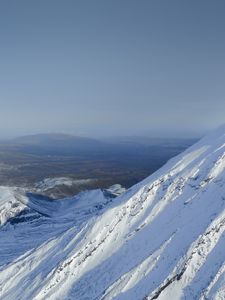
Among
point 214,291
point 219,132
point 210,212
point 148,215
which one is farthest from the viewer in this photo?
point 219,132

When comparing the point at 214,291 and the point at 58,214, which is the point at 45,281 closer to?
the point at 214,291

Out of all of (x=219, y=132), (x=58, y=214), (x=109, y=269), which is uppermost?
(x=219, y=132)

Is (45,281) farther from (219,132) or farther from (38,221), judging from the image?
(38,221)

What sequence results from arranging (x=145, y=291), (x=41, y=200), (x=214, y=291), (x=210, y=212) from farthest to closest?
(x=41, y=200) → (x=210, y=212) → (x=145, y=291) → (x=214, y=291)

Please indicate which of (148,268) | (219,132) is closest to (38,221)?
(219,132)

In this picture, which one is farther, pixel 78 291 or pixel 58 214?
pixel 58 214

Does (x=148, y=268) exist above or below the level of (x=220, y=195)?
below
